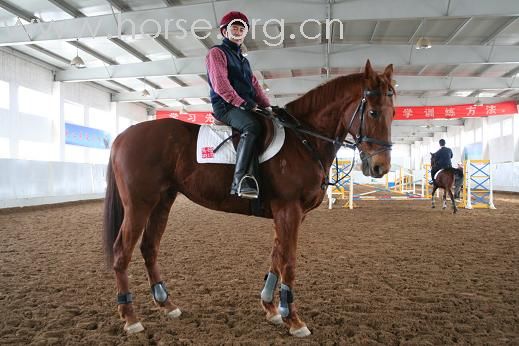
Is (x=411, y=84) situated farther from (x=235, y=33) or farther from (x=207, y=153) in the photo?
(x=207, y=153)

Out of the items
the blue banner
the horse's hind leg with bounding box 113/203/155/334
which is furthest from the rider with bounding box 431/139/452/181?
the blue banner

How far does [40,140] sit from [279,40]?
36.8 ft

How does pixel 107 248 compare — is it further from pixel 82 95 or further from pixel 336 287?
pixel 82 95

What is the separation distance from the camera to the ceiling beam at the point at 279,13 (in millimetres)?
9336

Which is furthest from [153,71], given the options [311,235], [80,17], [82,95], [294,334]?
[294,334]

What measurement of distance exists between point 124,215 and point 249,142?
1300mm

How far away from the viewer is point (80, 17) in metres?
11.1

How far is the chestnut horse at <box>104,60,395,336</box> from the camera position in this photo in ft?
9.34

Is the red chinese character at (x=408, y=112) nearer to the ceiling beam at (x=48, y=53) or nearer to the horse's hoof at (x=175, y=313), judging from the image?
the ceiling beam at (x=48, y=53)

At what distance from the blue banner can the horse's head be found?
18037 mm

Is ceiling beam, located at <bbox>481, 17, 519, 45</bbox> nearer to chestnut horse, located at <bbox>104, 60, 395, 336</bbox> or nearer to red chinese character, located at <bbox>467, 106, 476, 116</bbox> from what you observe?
red chinese character, located at <bbox>467, 106, 476, 116</bbox>

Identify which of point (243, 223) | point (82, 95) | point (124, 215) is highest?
point (82, 95)

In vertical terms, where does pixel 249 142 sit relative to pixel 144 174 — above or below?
above

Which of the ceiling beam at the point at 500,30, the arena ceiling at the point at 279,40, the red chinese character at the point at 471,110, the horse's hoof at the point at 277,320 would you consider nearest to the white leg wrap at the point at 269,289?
the horse's hoof at the point at 277,320
